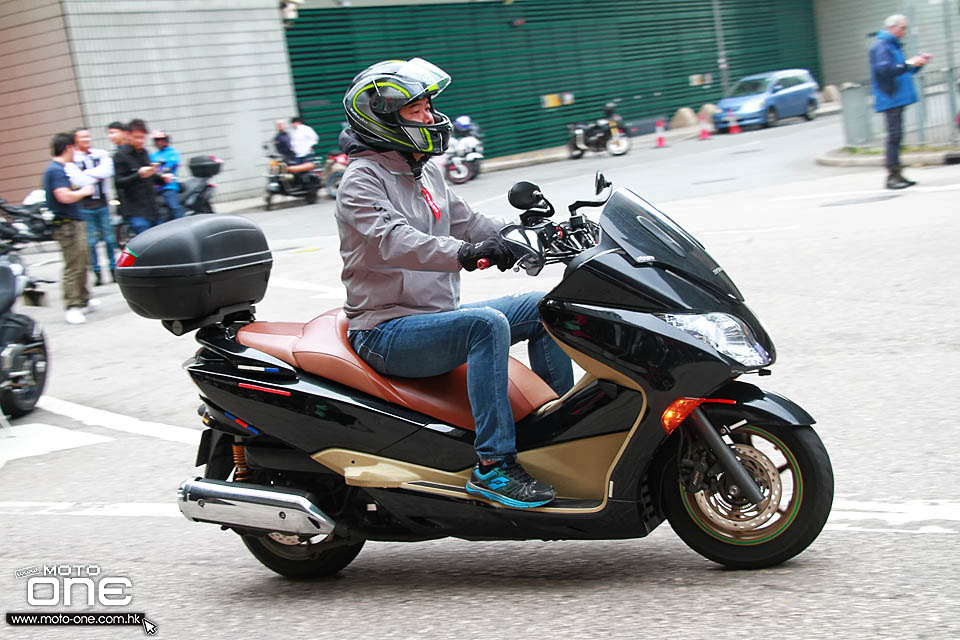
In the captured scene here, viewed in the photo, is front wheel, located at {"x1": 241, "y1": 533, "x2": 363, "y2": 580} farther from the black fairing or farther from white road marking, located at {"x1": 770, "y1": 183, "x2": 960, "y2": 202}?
white road marking, located at {"x1": 770, "y1": 183, "x2": 960, "y2": 202}

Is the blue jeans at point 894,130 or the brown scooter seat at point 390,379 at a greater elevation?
the blue jeans at point 894,130

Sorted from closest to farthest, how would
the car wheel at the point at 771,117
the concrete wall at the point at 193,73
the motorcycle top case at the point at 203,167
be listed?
1. the motorcycle top case at the point at 203,167
2. the concrete wall at the point at 193,73
3. the car wheel at the point at 771,117

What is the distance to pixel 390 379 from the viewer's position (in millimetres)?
4094

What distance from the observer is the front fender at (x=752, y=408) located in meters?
3.60

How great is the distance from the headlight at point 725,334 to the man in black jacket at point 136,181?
11.6 m

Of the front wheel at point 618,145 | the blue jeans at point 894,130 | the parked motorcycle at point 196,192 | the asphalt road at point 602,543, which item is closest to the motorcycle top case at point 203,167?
the parked motorcycle at point 196,192

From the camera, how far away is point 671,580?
383 cm

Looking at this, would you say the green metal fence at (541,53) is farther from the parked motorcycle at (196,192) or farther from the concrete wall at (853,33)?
the parked motorcycle at (196,192)

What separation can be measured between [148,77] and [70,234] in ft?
43.3

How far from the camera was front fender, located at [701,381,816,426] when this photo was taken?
11.8 ft

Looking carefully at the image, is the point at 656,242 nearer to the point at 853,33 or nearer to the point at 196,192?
the point at 196,192

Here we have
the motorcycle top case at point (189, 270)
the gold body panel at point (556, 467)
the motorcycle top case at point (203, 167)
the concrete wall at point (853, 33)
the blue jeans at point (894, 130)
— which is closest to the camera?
the gold body panel at point (556, 467)

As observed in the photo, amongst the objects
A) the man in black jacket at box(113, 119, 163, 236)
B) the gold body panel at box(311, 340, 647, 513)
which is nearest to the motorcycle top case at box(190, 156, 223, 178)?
the man in black jacket at box(113, 119, 163, 236)

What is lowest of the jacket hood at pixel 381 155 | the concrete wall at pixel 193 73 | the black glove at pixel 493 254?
the black glove at pixel 493 254
